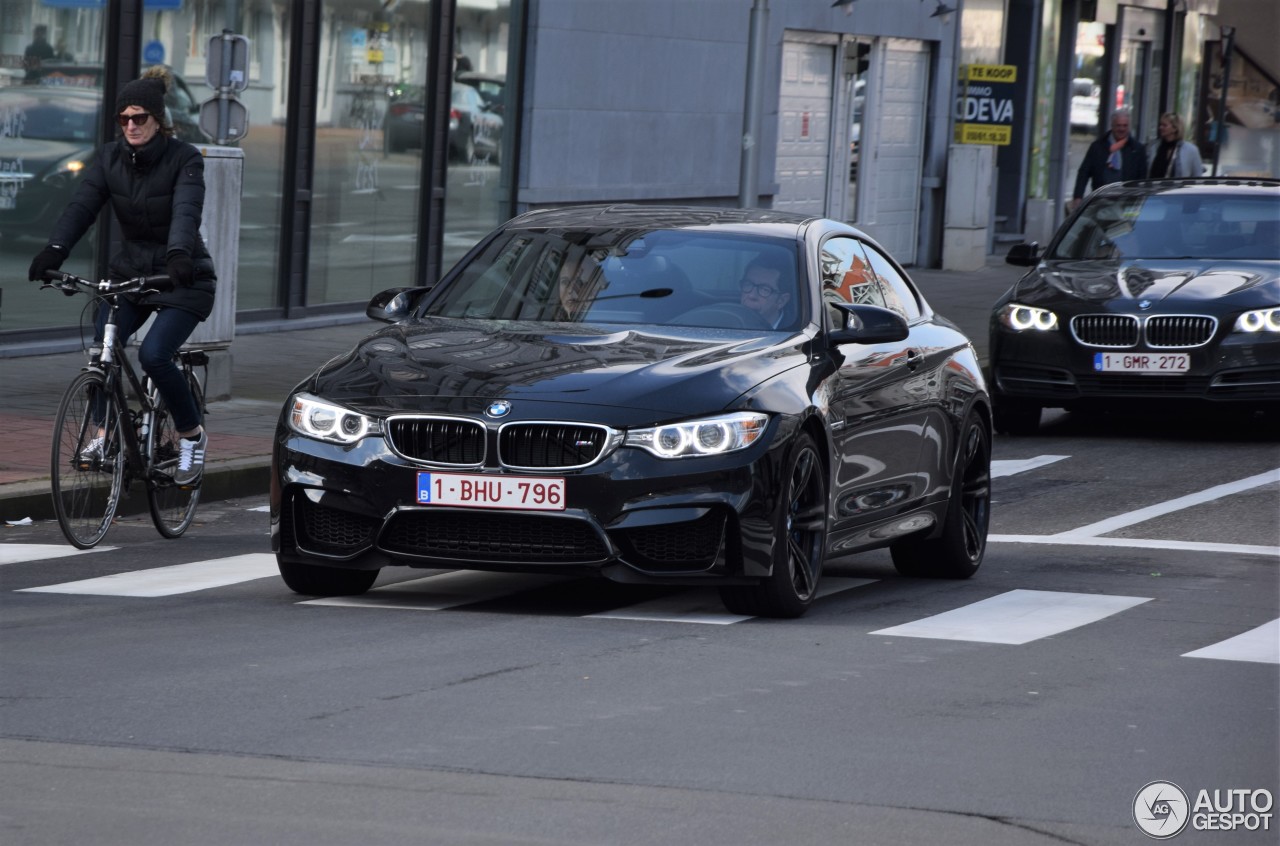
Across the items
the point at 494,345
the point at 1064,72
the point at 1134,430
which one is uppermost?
the point at 1064,72

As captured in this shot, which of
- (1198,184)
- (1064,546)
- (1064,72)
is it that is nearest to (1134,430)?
(1198,184)

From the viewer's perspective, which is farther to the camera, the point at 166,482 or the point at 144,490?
the point at 144,490

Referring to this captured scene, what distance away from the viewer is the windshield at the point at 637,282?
8.97m

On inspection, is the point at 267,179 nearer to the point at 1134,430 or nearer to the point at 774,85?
→ the point at 1134,430

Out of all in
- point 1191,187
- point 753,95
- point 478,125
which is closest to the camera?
point 1191,187

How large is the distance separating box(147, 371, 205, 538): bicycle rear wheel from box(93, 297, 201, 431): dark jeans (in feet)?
0.39

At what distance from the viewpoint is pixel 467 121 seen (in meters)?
22.1

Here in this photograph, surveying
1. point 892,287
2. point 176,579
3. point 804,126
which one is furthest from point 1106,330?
point 804,126

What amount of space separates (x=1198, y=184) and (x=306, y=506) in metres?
10.3

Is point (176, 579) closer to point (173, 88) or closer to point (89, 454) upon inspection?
point (89, 454)

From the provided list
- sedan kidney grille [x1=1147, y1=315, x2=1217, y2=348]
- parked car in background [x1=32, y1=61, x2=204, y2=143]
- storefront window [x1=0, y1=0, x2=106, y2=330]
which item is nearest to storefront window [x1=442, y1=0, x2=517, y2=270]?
parked car in background [x1=32, y1=61, x2=204, y2=143]

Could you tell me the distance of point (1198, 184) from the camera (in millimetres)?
17031

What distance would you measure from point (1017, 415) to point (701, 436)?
856 centimetres

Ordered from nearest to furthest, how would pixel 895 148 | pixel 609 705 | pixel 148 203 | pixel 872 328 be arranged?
pixel 609 705, pixel 872 328, pixel 148 203, pixel 895 148
